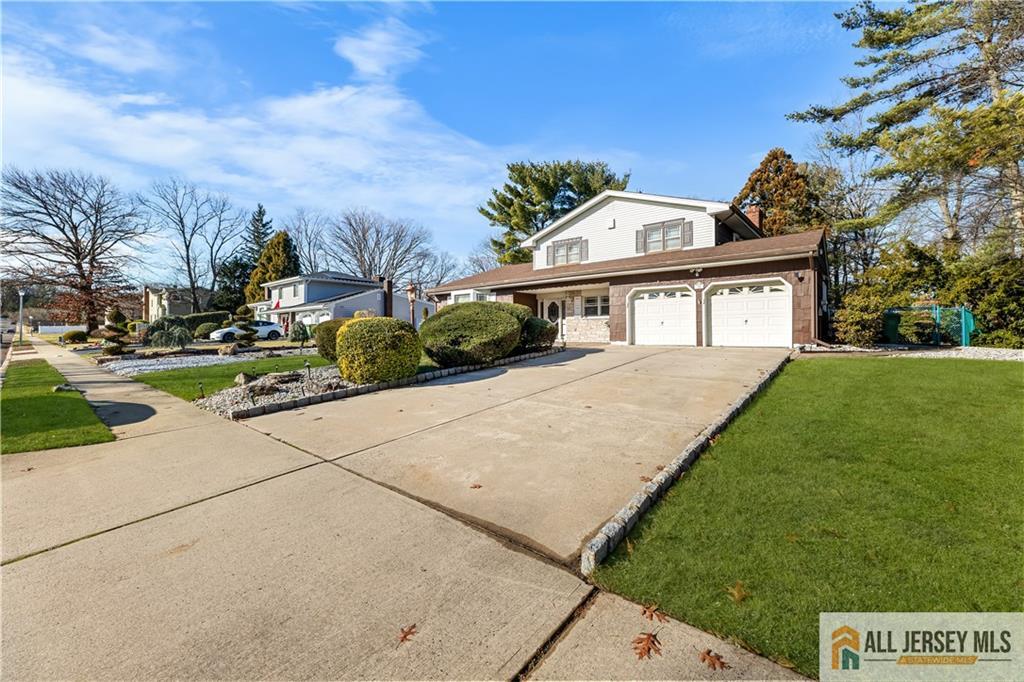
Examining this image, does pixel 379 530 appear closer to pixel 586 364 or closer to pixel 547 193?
pixel 586 364

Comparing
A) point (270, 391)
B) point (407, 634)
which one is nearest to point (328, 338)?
point (270, 391)

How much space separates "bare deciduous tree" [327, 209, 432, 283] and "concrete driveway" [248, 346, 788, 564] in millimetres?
37697

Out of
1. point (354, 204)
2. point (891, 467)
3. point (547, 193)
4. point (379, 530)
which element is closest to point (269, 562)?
point (379, 530)

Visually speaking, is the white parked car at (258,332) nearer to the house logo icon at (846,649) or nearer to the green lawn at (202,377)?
the green lawn at (202,377)

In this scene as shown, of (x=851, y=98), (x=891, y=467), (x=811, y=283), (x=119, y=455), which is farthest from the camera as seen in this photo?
(x=851, y=98)

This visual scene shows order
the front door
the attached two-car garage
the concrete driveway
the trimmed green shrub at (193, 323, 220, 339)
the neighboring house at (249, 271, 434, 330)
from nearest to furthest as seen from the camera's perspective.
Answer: the concrete driveway < the attached two-car garage < the front door < the trimmed green shrub at (193, 323, 220, 339) < the neighboring house at (249, 271, 434, 330)

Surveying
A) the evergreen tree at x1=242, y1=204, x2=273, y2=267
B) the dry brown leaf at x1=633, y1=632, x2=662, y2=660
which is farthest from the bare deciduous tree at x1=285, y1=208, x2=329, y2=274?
the dry brown leaf at x1=633, y1=632, x2=662, y2=660

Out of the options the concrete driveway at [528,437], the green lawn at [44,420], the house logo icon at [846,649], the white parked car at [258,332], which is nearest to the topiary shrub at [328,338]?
the concrete driveway at [528,437]

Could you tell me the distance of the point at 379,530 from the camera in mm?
2947

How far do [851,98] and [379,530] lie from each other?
72.9 feet

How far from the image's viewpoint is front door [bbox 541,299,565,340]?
1890 cm

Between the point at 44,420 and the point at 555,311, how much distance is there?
16.1 metres

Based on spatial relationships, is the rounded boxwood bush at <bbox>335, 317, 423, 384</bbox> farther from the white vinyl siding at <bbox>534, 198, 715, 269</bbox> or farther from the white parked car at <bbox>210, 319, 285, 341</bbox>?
the white parked car at <bbox>210, 319, 285, 341</bbox>

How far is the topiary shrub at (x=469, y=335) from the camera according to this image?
10164 mm
